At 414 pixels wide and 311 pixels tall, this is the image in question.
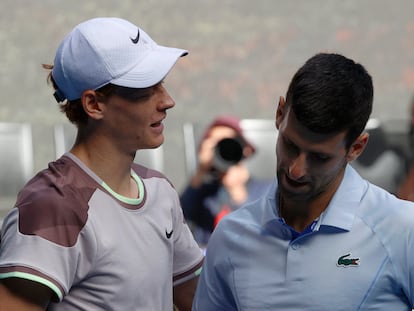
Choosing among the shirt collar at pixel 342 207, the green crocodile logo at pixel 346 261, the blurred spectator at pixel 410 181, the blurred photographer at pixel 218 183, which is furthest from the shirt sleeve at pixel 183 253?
the blurred spectator at pixel 410 181

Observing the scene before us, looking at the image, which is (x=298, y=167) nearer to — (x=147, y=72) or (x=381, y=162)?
(x=147, y=72)

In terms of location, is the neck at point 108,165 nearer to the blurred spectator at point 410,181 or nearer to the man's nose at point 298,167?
the man's nose at point 298,167

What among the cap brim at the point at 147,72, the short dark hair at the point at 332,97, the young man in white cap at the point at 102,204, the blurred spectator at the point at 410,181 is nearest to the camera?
the short dark hair at the point at 332,97

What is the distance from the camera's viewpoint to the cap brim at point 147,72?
224 centimetres

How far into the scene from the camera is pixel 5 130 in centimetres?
575

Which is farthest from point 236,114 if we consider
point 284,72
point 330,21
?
point 330,21

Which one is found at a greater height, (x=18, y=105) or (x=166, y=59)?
(x=166, y=59)

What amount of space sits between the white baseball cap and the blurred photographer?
2449mm

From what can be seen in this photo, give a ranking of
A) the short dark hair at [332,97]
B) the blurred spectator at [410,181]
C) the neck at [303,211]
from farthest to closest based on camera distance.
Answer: the blurred spectator at [410,181] → the neck at [303,211] → the short dark hair at [332,97]

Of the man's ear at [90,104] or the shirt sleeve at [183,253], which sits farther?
the shirt sleeve at [183,253]

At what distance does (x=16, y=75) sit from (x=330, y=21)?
2224mm

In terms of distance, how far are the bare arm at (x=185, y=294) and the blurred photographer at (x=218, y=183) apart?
214 centimetres

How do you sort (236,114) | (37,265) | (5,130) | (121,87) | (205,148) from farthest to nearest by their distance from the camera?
(236,114) → (5,130) → (205,148) → (121,87) → (37,265)

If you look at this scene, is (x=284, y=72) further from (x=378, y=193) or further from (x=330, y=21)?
(x=378, y=193)
